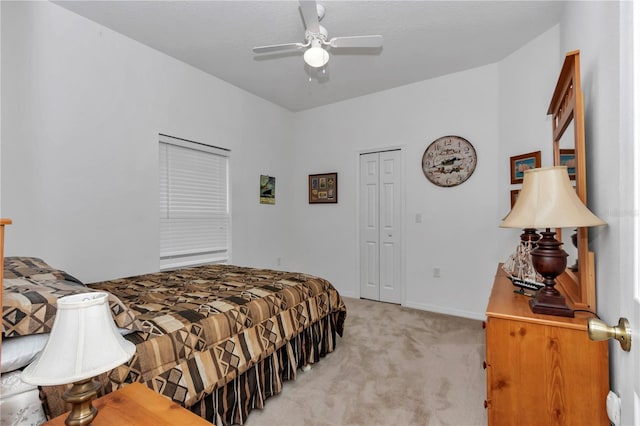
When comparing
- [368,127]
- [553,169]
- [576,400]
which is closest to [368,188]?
[368,127]

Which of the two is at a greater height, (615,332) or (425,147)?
(425,147)

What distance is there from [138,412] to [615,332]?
1.25m

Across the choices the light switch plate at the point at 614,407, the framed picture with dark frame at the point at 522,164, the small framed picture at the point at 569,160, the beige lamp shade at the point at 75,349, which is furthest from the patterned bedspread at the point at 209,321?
the framed picture with dark frame at the point at 522,164

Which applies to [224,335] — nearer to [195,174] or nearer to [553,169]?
[553,169]

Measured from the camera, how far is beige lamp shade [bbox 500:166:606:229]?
1135 mm

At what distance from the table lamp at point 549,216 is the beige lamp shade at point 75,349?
1.43 meters

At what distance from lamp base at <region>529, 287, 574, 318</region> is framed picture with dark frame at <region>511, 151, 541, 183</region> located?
1.94m

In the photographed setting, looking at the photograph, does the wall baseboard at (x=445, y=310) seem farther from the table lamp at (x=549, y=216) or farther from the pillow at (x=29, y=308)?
the pillow at (x=29, y=308)

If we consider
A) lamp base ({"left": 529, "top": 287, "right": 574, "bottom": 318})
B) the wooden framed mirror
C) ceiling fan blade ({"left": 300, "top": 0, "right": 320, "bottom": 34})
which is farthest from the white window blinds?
the wooden framed mirror

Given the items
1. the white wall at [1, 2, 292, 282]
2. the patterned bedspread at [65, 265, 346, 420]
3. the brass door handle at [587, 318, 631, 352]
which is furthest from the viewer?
the white wall at [1, 2, 292, 282]

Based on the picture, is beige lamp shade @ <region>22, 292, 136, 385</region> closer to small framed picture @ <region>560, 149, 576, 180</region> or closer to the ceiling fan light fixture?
small framed picture @ <region>560, 149, 576, 180</region>

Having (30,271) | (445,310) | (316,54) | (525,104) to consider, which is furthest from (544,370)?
(525,104)

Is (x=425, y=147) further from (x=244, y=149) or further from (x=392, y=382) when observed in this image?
(x=392, y=382)

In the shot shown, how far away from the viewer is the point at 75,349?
29.7 inches
